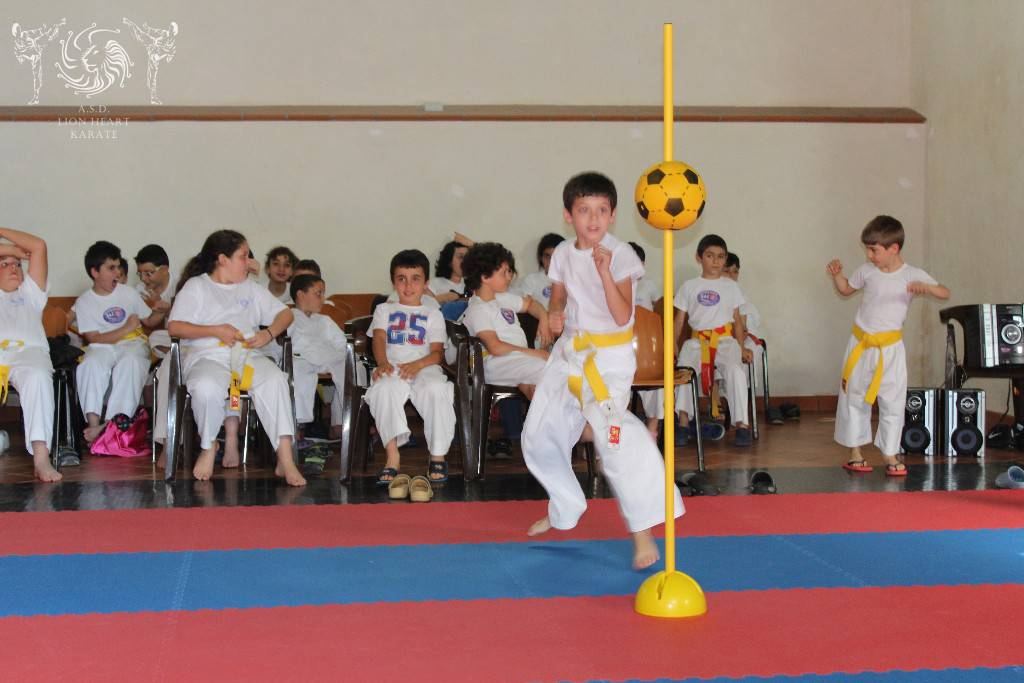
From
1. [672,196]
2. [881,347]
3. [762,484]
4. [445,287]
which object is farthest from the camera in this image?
[445,287]

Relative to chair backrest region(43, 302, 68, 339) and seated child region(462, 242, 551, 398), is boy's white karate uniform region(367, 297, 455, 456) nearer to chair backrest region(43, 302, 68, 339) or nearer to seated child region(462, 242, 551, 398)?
seated child region(462, 242, 551, 398)

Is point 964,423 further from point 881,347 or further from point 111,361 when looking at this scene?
point 111,361

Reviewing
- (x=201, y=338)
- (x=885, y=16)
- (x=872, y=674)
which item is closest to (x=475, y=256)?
(x=201, y=338)

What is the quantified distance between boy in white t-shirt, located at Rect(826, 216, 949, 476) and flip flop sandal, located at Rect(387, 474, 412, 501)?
252cm

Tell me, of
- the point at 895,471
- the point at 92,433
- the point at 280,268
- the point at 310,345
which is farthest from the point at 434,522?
the point at 280,268

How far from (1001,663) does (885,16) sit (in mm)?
8368

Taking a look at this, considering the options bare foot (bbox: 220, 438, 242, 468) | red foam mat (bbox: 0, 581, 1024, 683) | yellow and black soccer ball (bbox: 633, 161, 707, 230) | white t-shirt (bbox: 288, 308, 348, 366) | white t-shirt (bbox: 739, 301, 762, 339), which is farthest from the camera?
white t-shirt (bbox: 739, 301, 762, 339)

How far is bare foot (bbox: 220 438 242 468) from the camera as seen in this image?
21.6ft

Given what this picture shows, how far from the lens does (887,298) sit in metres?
6.32

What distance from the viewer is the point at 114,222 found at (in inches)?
362

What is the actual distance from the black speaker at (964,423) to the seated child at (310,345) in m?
3.87

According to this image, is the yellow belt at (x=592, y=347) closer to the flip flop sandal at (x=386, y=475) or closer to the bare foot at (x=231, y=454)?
the flip flop sandal at (x=386, y=475)

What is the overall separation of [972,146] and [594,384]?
6.26 metres

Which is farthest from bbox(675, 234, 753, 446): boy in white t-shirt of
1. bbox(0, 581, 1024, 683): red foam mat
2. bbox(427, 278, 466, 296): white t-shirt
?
bbox(0, 581, 1024, 683): red foam mat
